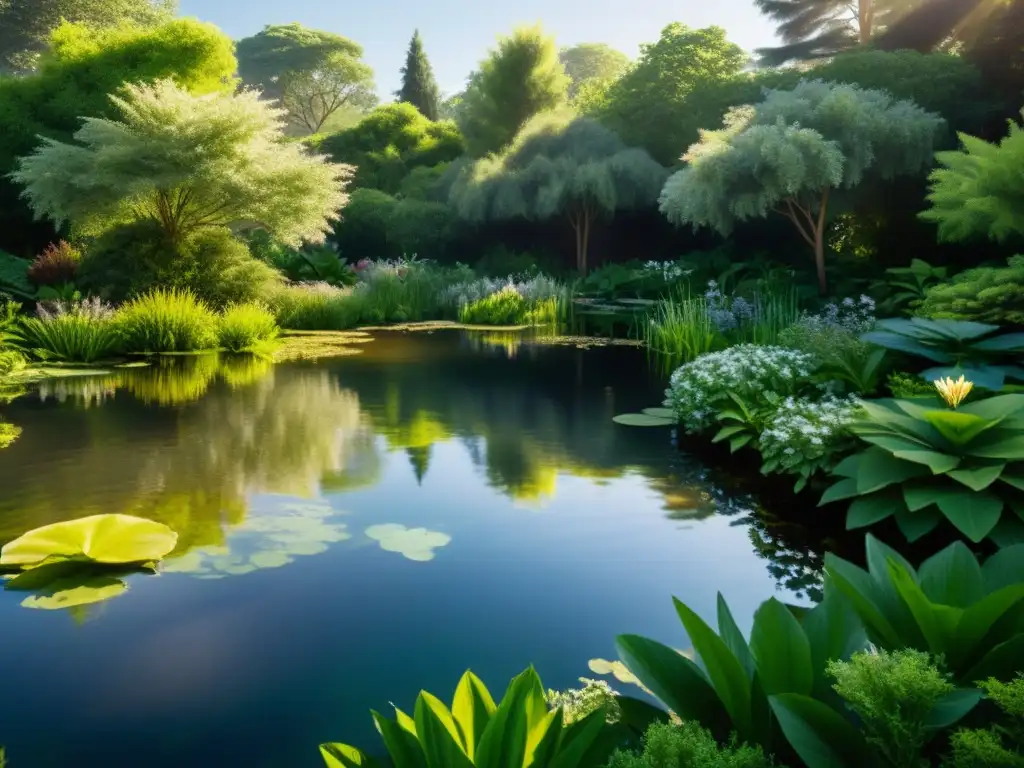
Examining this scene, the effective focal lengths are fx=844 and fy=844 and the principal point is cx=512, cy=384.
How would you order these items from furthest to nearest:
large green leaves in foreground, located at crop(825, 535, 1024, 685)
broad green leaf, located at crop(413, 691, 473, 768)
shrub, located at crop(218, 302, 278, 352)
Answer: shrub, located at crop(218, 302, 278, 352) < large green leaves in foreground, located at crop(825, 535, 1024, 685) < broad green leaf, located at crop(413, 691, 473, 768)

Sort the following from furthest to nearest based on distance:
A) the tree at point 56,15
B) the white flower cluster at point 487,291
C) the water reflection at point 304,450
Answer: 1. the tree at point 56,15
2. the white flower cluster at point 487,291
3. the water reflection at point 304,450

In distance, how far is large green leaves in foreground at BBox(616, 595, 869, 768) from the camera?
1650mm

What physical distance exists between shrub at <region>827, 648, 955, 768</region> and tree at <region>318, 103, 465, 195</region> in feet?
83.1

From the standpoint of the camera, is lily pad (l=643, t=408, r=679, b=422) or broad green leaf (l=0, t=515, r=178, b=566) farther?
lily pad (l=643, t=408, r=679, b=422)

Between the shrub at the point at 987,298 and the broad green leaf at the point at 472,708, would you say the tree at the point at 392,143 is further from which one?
the broad green leaf at the point at 472,708

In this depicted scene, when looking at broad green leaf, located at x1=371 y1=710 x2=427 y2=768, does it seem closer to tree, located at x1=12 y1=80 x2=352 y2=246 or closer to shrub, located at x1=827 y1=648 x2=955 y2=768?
shrub, located at x1=827 y1=648 x2=955 y2=768

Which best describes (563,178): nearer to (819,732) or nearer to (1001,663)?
(1001,663)

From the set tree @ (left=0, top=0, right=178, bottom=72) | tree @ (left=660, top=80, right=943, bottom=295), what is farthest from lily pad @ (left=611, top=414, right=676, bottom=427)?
tree @ (left=0, top=0, right=178, bottom=72)

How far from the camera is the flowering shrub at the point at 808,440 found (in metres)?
3.88

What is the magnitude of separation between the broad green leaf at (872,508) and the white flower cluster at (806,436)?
51 cm

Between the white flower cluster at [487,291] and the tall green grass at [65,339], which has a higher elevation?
the white flower cluster at [487,291]

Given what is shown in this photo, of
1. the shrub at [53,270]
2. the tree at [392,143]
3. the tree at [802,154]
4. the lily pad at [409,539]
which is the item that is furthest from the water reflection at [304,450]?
the tree at [392,143]

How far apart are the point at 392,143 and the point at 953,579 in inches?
1024

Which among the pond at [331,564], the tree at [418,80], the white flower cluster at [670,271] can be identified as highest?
the tree at [418,80]
